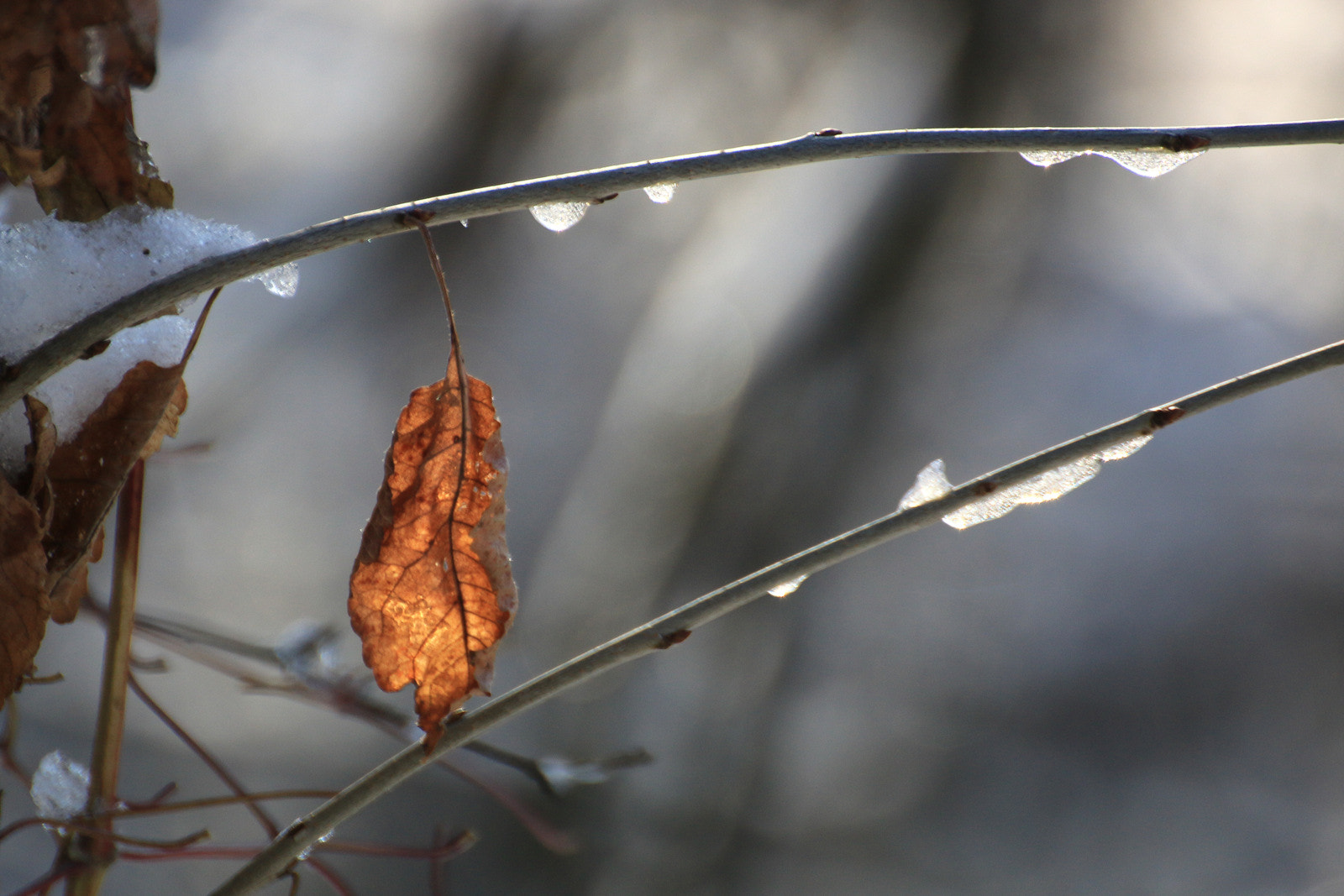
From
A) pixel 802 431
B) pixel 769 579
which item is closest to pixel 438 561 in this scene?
pixel 769 579

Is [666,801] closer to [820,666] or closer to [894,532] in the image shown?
[820,666]

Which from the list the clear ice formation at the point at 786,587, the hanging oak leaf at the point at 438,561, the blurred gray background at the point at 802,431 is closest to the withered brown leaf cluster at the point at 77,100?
the hanging oak leaf at the point at 438,561

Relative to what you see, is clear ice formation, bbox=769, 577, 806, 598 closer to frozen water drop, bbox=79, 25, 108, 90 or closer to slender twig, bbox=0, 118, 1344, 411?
slender twig, bbox=0, 118, 1344, 411

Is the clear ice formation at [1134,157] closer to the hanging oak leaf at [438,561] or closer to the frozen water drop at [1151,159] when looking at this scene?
the frozen water drop at [1151,159]

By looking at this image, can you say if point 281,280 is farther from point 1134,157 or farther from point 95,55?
point 1134,157

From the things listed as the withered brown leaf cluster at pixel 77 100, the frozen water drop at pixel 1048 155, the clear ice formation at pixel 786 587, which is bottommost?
the clear ice formation at pixel 786 587

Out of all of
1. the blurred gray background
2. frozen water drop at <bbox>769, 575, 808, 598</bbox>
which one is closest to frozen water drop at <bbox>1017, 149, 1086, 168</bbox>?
frozen water drop at <bbox>769, 575, 808, 598</bbox>

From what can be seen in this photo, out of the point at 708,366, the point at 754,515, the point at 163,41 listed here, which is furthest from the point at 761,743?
the point at 163,41
